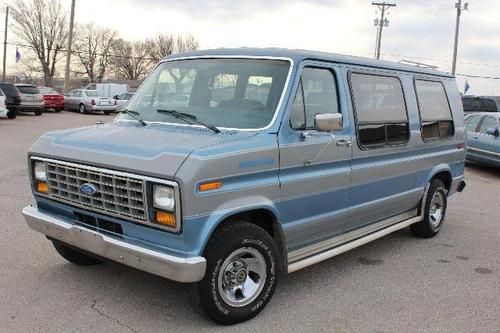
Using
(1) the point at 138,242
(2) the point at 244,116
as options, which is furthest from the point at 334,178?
(1) the point at 138,242

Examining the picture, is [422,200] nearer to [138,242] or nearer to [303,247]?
[303,247]

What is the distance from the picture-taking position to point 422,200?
6469 mm

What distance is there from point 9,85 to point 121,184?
2318cm

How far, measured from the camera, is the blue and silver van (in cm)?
368

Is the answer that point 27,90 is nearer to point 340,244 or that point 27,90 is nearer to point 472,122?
point 472,122

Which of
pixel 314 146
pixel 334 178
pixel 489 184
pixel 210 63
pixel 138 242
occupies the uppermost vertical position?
pixel 210 63

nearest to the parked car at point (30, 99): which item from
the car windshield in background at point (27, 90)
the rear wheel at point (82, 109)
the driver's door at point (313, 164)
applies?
the car windshield in background at point (27, 90)

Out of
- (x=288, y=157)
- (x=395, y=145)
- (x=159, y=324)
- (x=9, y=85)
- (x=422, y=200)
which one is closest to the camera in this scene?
(x=159, y=324)

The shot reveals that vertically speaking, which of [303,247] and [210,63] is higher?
[210,63]

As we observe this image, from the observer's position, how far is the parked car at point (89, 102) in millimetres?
32781

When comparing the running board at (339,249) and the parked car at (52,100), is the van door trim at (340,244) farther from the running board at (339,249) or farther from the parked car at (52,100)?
the parked car at (52,100)

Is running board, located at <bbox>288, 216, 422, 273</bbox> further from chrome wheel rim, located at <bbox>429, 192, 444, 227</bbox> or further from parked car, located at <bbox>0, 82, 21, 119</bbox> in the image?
parked car, located at <bbox>0, 82, 21, 119</bbox>

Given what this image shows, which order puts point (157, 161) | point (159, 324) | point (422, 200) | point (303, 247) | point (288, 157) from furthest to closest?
point (422, 200) < point (303, 247) < point (288, 157) < point (159, 324) < point (157, 161)

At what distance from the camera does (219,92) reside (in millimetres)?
4688
